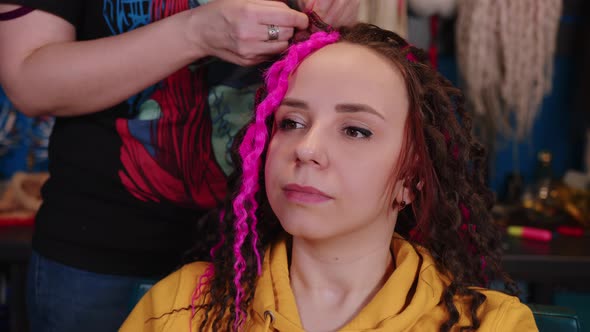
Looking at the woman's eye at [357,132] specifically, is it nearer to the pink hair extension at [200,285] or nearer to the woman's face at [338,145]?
the woman's face at [338,145]

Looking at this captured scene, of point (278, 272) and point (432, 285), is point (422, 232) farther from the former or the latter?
point (278, 272)

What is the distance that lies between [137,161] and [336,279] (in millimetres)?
376

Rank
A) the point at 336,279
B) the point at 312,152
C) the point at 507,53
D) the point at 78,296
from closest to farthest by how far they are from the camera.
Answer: the point at 312,152
the point at 336,279
the point at 78,296
the point at 507,53

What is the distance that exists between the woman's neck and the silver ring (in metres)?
0.30

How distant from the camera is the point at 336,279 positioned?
1026 mm

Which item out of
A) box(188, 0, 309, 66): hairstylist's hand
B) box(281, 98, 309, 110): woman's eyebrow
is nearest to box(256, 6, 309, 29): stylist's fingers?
box(188, 0, 309, 66): hairstylist's hand

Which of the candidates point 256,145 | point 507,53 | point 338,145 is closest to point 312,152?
point 338,145

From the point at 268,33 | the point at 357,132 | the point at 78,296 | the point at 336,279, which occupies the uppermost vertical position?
the point at 268,33

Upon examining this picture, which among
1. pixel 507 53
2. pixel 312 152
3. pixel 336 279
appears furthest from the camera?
pixel 507 53

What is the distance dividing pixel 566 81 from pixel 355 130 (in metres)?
1.33

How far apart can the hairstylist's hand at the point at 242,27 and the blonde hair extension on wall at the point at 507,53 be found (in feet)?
2.90

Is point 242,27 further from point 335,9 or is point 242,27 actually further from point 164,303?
point 164,303

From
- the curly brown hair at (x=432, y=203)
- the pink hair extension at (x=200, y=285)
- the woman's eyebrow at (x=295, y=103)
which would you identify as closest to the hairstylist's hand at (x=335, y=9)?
the curly brown hair at (x=432, y=203)

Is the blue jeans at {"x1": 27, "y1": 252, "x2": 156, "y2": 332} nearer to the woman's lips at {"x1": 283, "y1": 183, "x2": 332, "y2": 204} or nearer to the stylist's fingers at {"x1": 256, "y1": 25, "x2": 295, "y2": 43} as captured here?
the woman's lips at {"x1": 283, "y1": 183, "x2": 332, "y2": 204}
